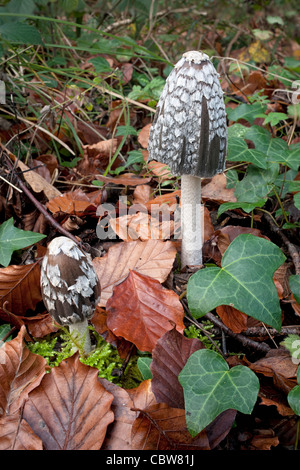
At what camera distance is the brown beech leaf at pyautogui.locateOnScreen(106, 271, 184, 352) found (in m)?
2.00

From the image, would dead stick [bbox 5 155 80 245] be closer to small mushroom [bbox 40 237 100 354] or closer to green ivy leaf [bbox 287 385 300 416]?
small mushroom [bbox 40 237 100 354]

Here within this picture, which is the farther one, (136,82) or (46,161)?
(136,82)

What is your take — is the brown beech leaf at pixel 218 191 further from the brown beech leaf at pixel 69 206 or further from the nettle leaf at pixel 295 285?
the nettle leaf at pixel 295 285

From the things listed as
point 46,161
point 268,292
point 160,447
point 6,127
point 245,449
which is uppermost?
point 6,127

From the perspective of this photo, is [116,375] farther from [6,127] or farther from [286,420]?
[6,127]

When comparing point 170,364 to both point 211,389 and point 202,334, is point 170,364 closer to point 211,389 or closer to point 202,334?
point 211,389

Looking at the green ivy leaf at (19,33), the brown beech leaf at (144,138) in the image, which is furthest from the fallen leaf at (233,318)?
the green ivy leaf at (19,33)

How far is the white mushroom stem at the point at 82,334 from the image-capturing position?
2.02m

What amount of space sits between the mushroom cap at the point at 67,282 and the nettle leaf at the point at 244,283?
1.58 feet

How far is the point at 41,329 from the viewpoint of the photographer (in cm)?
220

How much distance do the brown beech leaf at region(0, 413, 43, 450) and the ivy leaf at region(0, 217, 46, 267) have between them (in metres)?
0.96
